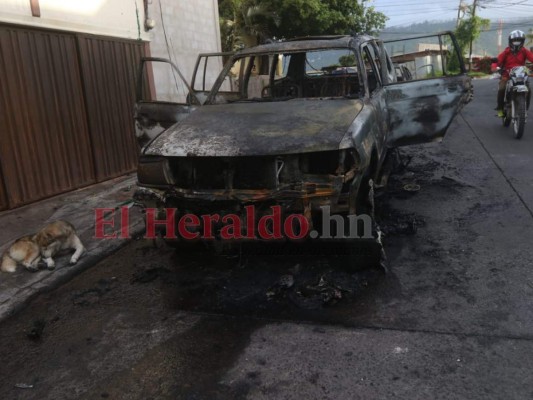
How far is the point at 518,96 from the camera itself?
8078 mm

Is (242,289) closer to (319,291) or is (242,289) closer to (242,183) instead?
(319,291)

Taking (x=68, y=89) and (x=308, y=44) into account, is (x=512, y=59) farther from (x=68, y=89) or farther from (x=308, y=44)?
(x=68, y=89)

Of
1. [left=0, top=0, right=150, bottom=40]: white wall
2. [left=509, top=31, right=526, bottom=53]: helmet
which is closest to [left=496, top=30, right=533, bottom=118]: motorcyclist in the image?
[left=509, top=31, right=526, bottom=53]: helmet

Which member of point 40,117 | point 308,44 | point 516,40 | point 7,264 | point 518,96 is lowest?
point 7,264

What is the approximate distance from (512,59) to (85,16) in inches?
288

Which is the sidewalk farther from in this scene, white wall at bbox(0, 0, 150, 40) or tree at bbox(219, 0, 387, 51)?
tree at bbox(219, 0, 387, 51)

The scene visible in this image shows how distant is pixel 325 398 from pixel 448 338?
946 millimetres

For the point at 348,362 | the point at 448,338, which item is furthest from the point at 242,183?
the point at 448,338

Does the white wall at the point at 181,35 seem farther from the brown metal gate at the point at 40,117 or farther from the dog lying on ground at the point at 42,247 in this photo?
the dog lying on ground at the point at 42,247

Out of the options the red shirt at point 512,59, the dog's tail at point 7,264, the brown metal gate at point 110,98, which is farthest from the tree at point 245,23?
the dog's tail at point 7,264

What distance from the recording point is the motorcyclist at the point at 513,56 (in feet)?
27.7

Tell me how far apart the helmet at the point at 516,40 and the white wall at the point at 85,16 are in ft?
21.3

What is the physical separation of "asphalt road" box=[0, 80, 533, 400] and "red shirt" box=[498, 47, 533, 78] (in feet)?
15.9

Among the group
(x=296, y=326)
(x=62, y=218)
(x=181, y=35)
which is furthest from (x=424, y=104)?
(x=181, y=35)
